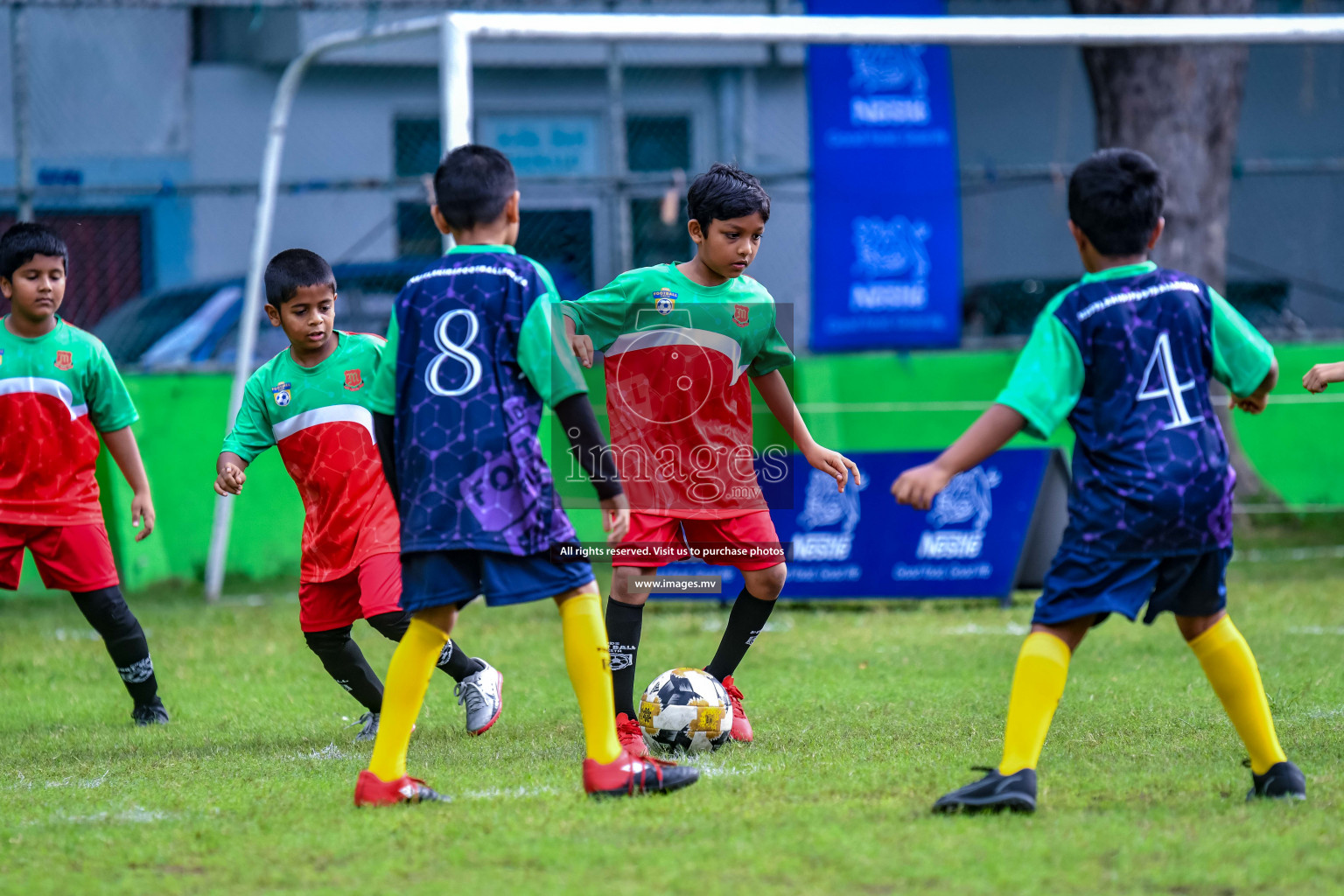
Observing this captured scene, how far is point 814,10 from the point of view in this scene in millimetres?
9547

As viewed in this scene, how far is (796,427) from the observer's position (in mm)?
4797

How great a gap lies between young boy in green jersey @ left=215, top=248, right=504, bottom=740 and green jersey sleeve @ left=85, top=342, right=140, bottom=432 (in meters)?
0.80

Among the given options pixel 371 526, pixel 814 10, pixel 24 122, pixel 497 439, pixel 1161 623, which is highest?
pixel 814 10

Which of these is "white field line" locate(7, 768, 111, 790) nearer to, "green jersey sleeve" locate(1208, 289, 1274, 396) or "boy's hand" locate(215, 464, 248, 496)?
"boy's hand" locate(215, 464, 248, 496)

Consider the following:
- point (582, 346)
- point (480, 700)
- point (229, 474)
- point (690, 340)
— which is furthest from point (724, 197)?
point (480, 700)

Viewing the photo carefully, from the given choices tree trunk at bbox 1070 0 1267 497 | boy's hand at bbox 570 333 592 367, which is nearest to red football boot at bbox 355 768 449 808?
boy's hand at bbox 570 333 592 367

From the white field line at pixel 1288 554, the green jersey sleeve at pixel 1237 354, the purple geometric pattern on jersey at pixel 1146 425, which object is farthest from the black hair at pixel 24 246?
the white field line at pixel 1288 554

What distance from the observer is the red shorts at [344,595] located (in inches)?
182

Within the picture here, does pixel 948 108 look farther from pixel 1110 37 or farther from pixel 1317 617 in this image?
pixel 1317 617

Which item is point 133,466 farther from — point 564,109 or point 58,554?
point 564,109

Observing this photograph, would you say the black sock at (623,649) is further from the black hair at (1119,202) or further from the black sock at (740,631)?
the black hair at (1119,202)

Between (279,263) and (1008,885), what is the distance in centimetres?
303

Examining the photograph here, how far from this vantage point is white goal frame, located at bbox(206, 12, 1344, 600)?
7.94 metres

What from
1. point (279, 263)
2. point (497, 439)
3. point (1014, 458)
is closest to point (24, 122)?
point (279, 263)
